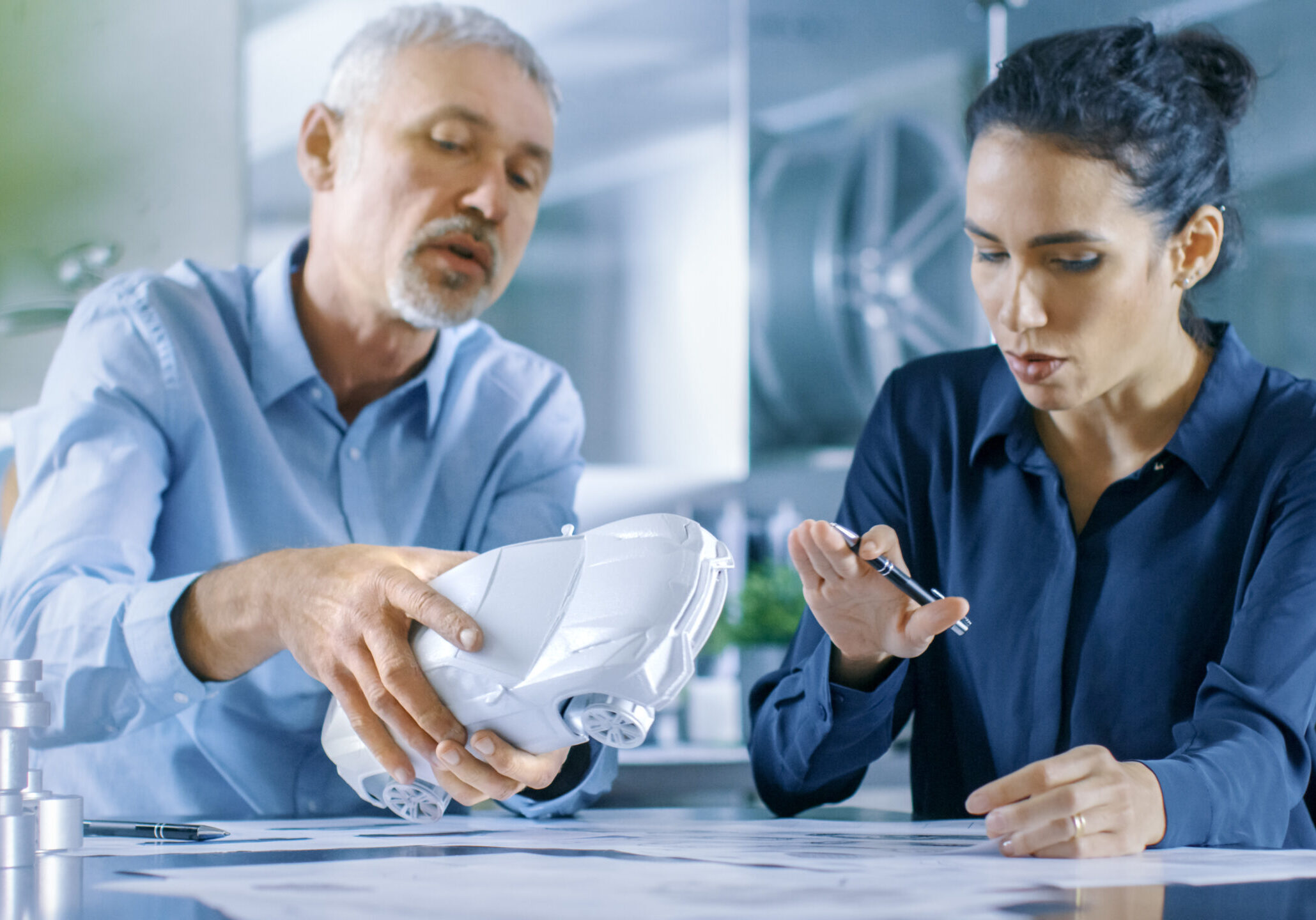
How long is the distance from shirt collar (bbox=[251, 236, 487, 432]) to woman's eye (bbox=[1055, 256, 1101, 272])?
0.75 meters

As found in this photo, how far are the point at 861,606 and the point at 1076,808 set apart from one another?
0.96ft

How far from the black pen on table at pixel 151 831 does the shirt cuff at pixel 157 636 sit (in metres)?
0.12

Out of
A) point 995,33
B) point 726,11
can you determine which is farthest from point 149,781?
point 995,33

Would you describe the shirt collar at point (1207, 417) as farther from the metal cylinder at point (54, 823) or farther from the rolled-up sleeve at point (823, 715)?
the metal cylinder at point (54, 823)

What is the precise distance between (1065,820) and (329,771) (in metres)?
0.84

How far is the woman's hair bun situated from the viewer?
4.42 ft

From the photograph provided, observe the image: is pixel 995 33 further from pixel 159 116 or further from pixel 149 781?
pixel 149 781

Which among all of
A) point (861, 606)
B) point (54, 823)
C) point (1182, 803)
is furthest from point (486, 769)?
point (1182, 803)

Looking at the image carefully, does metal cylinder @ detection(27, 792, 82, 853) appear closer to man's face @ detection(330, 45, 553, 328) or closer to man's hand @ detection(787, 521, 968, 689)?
man's hand @ detection(787, 521, 968, 689)

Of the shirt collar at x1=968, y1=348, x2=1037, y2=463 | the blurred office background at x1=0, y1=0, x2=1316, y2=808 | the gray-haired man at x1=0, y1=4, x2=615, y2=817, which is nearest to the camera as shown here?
the gray-haired man at x1=0, y1=4, x2=615, y2=817

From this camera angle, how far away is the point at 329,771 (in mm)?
1403

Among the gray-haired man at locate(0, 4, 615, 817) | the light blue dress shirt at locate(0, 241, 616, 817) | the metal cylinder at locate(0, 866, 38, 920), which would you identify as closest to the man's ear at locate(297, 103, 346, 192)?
the gray-haired man at locate(0, 4, 615, 817)

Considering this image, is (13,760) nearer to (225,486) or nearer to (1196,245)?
(225,486)

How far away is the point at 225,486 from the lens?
1413 millimetres
